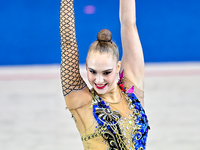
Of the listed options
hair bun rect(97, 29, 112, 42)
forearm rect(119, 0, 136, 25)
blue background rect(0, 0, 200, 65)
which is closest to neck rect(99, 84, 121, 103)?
hair bun rect(97, 29, 112, 42)

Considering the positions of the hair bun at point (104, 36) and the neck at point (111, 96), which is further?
the neck at point (111, 96)

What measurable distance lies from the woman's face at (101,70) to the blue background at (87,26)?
562 cm

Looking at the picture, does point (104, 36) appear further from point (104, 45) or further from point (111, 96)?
point (111, 96)

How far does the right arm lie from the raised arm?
384 mm

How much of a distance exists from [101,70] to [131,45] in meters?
0.36

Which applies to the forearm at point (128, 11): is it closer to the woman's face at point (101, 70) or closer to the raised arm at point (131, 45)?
the raised arm at point (131, 45)

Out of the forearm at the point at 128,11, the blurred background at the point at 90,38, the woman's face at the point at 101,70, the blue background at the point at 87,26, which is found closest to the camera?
the woman's face at the point at 101,70

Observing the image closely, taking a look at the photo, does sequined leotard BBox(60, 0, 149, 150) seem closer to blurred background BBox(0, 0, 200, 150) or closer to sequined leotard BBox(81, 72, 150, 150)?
sequined leotard BBox(81, 72, 150, 150)

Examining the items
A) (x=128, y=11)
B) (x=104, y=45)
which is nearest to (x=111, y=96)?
(x=104, y=45)

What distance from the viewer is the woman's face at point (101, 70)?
5.65 feet

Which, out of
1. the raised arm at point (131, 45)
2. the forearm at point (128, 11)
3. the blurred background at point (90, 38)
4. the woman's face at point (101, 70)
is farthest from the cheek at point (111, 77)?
the blurred background at point (90, 38)

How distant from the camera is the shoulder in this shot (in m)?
1.76
